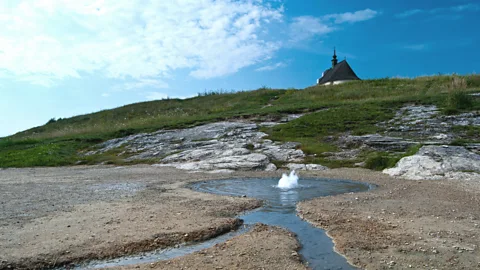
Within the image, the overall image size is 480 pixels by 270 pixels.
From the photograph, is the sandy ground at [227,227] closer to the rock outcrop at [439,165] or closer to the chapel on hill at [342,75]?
the rock outcrop at [439,165]

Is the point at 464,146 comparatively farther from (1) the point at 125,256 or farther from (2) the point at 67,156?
(2) the point at 67,156

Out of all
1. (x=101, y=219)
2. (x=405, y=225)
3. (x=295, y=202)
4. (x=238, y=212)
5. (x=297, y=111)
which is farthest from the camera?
(x=297, y=111)

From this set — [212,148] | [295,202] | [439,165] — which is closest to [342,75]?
[212,148]

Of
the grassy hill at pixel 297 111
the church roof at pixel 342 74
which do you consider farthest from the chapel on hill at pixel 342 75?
the grassy hill at pixel 297 111

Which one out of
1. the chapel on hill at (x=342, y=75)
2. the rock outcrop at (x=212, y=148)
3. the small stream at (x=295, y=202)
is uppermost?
the chapel on hill at (x=342, y=75)

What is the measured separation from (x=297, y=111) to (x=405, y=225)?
28.7m

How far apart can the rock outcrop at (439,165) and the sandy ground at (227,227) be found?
5.60ft

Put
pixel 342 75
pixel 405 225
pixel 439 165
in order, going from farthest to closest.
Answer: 1. pixel 342 75
2. pixel 439 165
3. pixel 405 225

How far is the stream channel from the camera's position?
687 centimetres

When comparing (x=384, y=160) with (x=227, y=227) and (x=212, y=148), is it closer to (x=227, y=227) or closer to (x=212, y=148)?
(x=212, y=148)

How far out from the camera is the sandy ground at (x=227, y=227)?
6.78 m

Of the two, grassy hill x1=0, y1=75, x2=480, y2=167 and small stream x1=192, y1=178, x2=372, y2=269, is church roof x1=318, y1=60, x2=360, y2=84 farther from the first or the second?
small stream x1=192, y1=178, x2=372, y2=269

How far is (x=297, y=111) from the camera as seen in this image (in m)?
37.1

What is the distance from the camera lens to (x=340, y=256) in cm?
697
